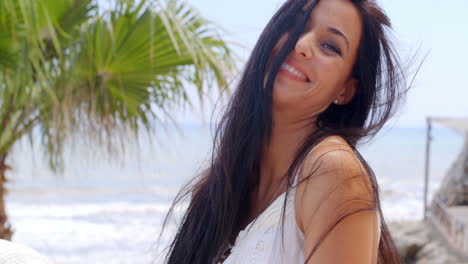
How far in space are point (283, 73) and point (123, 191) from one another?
17881mm

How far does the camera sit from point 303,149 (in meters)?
1.26

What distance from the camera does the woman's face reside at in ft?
4.22

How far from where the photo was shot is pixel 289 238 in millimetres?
1158

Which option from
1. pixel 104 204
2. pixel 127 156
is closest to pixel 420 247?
pixel 127 156

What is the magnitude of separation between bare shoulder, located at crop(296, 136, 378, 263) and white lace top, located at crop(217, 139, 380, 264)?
3 cm

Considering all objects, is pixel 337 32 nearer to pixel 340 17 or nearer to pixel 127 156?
pixel 340 17

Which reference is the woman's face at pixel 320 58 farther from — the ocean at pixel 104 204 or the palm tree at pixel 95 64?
the palm tree at pixel 95 64

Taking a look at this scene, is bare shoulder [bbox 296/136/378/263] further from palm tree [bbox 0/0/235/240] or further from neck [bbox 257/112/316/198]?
palm tree [bbox 0/0/235/240]

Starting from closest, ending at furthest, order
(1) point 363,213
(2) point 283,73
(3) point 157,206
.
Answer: (1) point 363,213 < (2) point 283,73 < (3) point 157,206

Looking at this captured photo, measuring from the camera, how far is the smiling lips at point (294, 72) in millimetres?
1290

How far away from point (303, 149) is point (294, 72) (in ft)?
0.55

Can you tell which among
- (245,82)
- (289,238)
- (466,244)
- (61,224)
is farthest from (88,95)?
(61,224)

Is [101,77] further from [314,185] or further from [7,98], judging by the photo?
[314,185]

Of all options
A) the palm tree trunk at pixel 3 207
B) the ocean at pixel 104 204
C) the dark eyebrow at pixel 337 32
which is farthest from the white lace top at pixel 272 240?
the palm tree trunk at pixel 3 207
